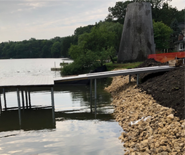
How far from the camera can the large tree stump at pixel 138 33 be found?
26203 millimetres

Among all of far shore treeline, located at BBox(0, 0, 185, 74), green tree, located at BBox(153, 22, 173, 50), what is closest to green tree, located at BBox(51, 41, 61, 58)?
far shore treeline, located at BBox(0, 0, 185, 74)

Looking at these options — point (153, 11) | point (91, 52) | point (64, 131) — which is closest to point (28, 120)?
point (64, 131)

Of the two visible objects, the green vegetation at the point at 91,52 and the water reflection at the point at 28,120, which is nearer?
the water reflection at the point at 28,120

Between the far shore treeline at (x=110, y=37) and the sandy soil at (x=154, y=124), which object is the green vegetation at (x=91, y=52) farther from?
the sandy soil at (x=154, y=124)

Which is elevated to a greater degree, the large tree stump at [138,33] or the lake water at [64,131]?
the large tree stump at [138,33]

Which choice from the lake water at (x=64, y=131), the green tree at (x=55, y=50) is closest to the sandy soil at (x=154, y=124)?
the lake water at (x=64, y=131)

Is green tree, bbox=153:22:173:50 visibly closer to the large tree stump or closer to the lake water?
the large tree stump

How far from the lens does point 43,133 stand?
764 centimetres

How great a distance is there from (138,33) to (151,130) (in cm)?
2239

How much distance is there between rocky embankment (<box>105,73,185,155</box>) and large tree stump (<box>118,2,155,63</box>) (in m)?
18.9

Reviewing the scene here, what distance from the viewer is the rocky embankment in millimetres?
5268

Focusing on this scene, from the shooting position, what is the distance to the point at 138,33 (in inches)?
1044

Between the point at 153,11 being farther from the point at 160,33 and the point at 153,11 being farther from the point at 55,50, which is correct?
the point at 55,50

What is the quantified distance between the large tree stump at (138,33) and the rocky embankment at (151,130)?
61.9 feet
